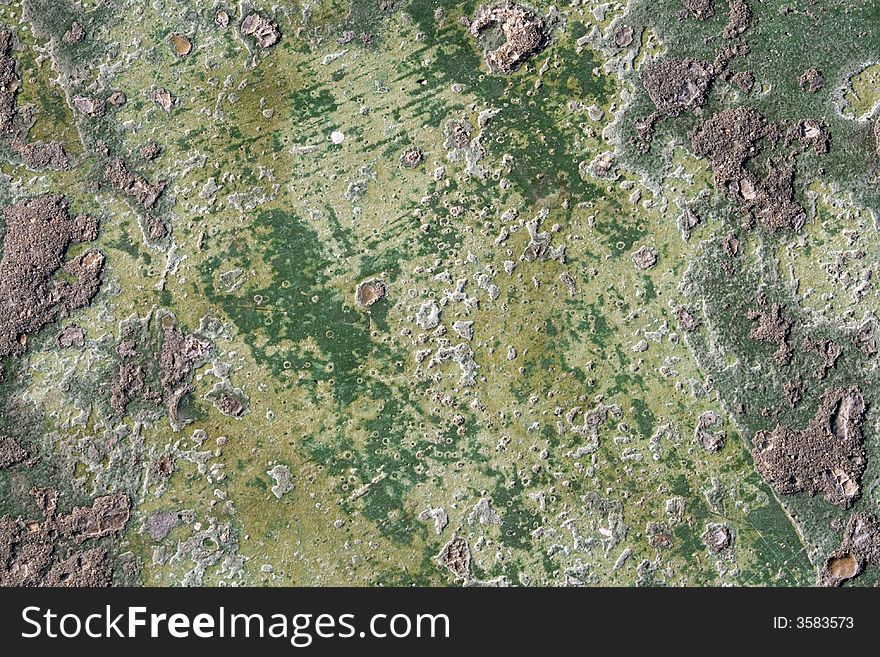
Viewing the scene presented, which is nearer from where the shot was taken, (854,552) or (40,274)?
(854,552)

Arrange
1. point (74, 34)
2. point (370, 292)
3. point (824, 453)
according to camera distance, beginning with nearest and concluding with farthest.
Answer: point (824, 453)
point (370, 292)
point (74, 34)

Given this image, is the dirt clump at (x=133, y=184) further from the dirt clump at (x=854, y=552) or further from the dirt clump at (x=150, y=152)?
the dirt clump at (x=854, y=552)

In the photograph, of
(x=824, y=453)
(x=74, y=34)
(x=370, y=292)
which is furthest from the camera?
(x=74, y=34)

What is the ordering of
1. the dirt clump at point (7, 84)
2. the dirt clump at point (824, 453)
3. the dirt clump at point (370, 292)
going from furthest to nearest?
the dirt clump at point (7, 84) < the dirt clump at point (370, 292) < the dirt clump at point (824, 453)

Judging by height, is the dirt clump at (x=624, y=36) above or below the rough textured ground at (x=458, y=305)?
above

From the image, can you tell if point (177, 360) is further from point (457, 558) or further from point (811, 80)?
point (811, 80)

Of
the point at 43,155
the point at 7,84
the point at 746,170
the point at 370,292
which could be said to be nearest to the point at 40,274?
the point at 43,155

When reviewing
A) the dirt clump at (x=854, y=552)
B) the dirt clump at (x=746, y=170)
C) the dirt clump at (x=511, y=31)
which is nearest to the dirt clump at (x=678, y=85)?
the dirt clump at (x=746, y=170)

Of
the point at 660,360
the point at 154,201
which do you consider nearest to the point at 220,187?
the point at 154,201
